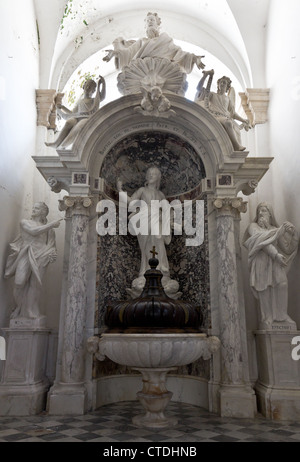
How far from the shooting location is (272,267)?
5184 mm

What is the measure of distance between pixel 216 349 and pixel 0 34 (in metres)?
5.08

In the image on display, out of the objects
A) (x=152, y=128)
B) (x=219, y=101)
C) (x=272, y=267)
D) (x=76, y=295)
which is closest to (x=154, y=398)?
(x=76, y=295)

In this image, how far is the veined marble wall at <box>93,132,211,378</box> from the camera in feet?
18.4

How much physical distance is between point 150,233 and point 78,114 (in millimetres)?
2050

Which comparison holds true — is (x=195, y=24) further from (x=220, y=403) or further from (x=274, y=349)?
(x=220, y=403)

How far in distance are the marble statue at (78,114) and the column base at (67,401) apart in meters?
3.23

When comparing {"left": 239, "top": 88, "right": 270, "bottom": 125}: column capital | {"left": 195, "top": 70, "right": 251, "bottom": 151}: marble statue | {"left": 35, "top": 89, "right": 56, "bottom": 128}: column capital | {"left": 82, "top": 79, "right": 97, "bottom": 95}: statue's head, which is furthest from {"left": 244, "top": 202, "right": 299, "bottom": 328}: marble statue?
{"left": 35, "top": 89, "right": 56, "bottom": 128}: column capital

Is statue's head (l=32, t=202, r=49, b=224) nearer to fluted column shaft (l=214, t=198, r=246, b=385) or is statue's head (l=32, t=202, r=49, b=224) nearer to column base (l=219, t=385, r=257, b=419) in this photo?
fluted column shaft (l=214, t=198, r=246, b=385)

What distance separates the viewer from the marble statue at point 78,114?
223 inches

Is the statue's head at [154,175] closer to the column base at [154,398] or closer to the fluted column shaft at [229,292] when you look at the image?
the fluted column shaft at [229,292]

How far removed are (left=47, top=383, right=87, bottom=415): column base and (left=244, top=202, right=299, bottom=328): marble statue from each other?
2455 mm

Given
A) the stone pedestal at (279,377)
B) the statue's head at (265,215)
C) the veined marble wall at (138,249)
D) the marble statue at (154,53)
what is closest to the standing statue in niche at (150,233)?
the veined marble wall at (138,249)

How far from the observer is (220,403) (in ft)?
15.7

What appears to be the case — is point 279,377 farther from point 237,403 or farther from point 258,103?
point 258,103
